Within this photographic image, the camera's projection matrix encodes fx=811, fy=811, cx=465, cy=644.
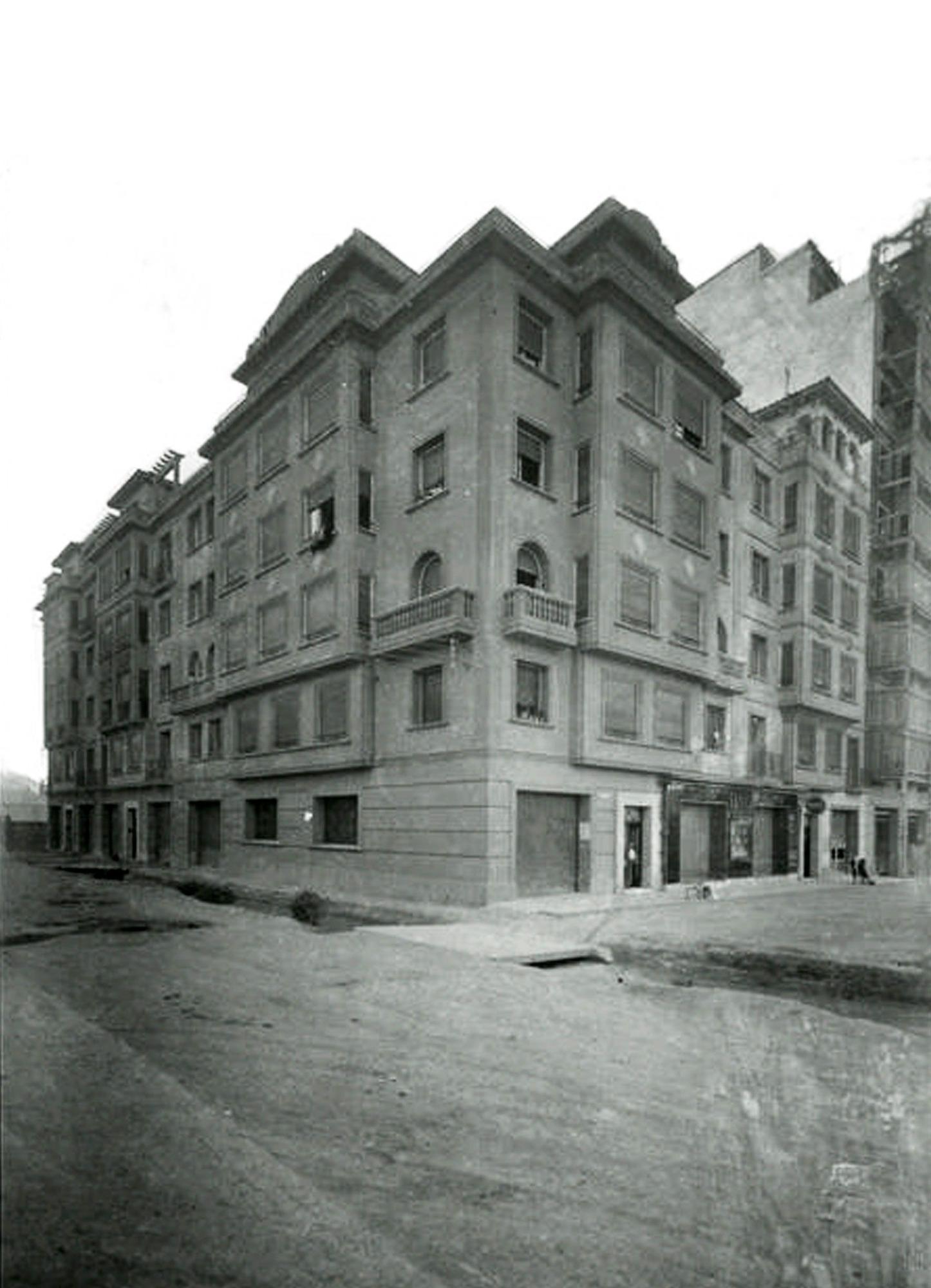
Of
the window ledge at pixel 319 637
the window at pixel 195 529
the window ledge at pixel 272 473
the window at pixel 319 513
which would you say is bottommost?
the window ledge at pixel 319 637

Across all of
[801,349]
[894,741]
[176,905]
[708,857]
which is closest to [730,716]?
[894,741]

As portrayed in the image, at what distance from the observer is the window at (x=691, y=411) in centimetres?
476

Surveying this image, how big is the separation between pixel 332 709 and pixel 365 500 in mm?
2409

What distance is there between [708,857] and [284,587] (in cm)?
1076

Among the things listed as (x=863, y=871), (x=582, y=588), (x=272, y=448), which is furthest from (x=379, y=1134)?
(x=582, y=588)

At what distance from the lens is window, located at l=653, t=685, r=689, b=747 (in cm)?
804

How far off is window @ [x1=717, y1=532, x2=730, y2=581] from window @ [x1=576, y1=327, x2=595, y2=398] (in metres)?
1.26

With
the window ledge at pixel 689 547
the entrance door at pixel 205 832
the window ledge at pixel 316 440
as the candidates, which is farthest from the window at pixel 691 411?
the entrance door at pixel 205 832

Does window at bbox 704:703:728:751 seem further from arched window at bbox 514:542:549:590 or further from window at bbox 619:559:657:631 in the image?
arched window at bbox 514:542:549:590

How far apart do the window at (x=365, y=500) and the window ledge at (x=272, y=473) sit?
35 cm

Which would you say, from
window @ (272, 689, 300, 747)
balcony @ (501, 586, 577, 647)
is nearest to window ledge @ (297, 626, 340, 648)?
window @ (272, 689, 300, 747)

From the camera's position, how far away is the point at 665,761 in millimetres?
12398

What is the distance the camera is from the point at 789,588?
5.34m

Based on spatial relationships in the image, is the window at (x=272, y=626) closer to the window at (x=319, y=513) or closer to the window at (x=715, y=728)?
the window at (x=319, y=513)
